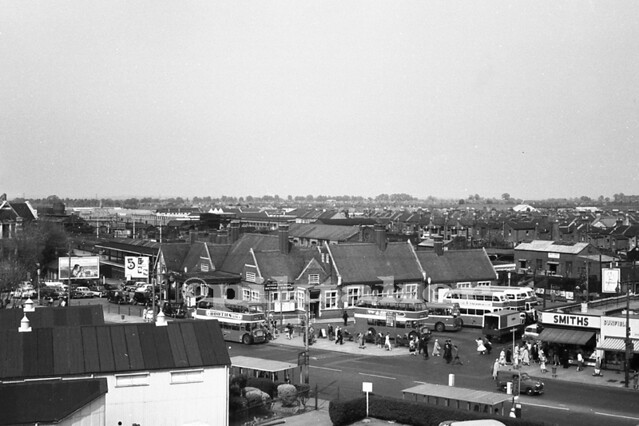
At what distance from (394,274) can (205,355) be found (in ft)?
128

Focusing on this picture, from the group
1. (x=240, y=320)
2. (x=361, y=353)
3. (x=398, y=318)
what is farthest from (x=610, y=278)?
(x=240, y=320)

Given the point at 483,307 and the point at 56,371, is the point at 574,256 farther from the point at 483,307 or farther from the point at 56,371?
the point at 56,371

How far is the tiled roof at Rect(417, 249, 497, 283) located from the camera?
222 ft

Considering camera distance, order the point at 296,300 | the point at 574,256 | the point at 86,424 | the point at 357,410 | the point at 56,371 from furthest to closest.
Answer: the point at 574,256
the point at 296,300
the point at 357,410
the point at 56,371
the point at 86,424

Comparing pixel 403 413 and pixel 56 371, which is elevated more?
pixel 56 371

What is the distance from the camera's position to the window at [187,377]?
90.8 ft

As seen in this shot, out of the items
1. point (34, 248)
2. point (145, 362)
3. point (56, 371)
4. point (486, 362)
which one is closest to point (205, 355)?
point (145, 362)

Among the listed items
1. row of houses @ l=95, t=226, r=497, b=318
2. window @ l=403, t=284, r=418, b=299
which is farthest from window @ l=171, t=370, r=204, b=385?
window @ l=403, t=284, r=418, b=299

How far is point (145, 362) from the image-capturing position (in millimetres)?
27500

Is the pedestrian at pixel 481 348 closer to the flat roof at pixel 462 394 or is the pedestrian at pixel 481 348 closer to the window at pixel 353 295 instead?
the flat roof at pixel 462 394

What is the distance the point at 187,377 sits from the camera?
27.9 metres

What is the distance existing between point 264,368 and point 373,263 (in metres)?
32.1

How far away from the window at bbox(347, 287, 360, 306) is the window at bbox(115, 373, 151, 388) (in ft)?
124

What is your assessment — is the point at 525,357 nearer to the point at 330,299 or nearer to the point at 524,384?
the point at 524,384
